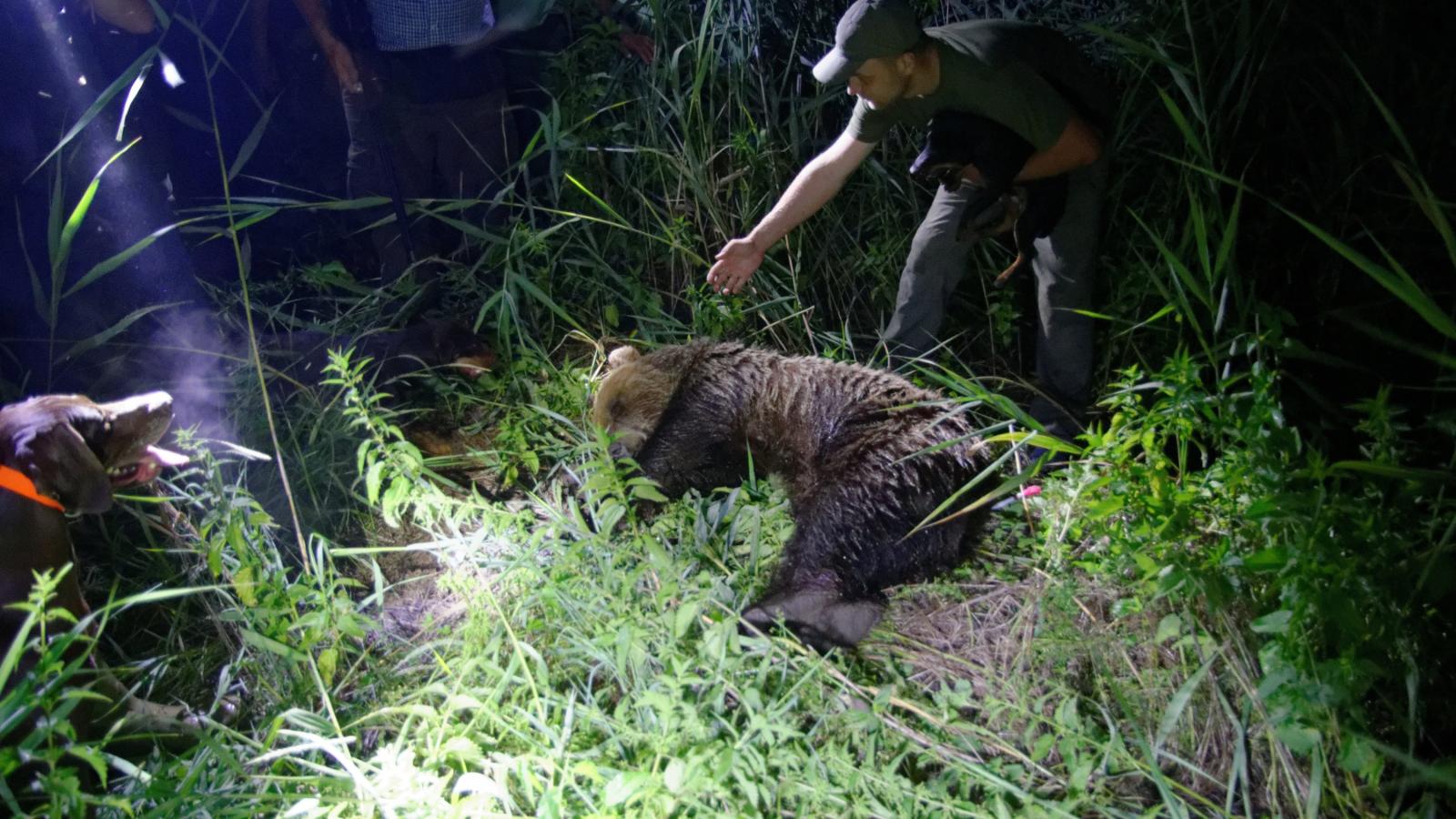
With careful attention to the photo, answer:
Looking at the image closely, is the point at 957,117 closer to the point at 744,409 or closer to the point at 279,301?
the point at 744,409

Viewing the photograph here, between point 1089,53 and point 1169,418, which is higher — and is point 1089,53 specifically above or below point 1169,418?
above

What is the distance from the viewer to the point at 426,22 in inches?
142

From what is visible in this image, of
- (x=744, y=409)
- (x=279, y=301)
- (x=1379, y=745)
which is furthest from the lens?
(x=279, y=301)

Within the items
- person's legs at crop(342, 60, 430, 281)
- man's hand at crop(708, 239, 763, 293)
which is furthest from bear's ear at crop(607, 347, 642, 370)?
person's legs at crop(342, 60, 430, 281)

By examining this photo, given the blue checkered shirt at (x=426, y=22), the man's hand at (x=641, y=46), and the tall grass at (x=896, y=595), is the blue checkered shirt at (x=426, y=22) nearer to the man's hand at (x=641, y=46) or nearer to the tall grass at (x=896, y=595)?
the man's hand at (x=641, y=46)

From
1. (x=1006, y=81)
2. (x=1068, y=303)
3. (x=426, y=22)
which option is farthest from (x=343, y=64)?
(x=1068, y=303)

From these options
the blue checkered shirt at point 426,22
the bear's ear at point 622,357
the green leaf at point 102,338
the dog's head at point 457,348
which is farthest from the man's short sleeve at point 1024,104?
the green leaf at point 102,338

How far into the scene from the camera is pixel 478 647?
2.43 metres

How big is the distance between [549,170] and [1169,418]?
293 centimetres

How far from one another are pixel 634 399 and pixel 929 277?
1.20 metres

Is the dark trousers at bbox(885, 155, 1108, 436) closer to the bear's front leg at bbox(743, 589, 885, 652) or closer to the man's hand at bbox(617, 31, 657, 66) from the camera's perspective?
the bear's front leg at bbox(743, 589, 885, 652)

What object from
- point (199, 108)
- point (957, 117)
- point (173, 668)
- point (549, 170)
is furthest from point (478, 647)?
point (199, 108)

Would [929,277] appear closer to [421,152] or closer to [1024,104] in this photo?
[1024,104]

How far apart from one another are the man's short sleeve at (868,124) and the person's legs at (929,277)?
38 centimetres
